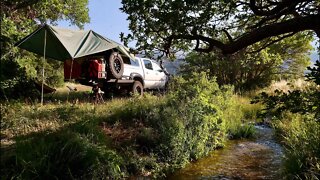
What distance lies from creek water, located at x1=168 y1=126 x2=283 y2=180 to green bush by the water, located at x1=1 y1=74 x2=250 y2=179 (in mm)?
251

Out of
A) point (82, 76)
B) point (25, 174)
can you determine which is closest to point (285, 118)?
point (82, 76)

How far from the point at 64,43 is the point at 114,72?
98.1 inches

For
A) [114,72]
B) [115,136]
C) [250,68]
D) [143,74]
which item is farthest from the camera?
[250,68]

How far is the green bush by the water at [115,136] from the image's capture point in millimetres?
6098

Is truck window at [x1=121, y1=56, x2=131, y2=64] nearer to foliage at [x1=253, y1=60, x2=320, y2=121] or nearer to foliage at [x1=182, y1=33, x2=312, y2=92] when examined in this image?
foliage at [x1=182, y1=33, x2=312, y2=92]

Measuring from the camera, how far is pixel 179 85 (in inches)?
423

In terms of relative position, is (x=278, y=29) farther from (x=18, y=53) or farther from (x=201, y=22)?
(x=18, y=53)

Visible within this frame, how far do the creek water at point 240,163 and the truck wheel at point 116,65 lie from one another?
17.5 ft

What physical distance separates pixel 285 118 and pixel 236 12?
19.4 feet

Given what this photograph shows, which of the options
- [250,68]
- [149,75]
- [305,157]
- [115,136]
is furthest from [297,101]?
[250,68]

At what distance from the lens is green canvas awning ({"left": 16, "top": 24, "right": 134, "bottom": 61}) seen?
1294 cm

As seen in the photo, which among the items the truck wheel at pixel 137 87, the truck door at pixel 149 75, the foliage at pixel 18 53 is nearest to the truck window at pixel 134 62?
the truck door at pixel 149 75

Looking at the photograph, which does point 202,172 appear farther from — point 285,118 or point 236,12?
point 285,118

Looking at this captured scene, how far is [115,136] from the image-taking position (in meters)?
8.31
